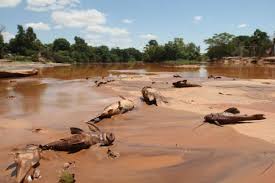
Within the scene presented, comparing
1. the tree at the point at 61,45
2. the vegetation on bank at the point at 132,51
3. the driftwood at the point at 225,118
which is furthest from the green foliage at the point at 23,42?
the driftwood at the point at 225,118

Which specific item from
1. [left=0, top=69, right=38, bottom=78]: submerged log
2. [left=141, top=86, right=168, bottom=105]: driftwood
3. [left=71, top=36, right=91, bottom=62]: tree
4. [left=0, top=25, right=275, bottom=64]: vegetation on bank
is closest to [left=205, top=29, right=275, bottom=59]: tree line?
[left=0, top=25, right=275, bottom=64]: vegetation on bank

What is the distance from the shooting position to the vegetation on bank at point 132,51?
3295 inches

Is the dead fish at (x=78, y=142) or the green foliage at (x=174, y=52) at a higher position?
the green foliage at (x=174, y=52)

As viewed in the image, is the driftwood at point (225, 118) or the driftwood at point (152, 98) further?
the driftwood at point (152, 98)

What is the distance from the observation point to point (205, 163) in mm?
6363

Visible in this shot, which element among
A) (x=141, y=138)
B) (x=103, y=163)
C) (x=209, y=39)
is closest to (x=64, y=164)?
(x=103, y=163)

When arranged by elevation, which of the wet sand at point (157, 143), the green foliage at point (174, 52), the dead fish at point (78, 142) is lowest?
the wet sand at point (157, 143)

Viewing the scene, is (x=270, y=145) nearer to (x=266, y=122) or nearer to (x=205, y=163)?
(x=205, y=163)

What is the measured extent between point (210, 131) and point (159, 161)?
2.54 m

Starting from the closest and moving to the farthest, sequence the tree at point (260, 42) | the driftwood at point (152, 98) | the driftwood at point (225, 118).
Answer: the driftwood at point (225, 118)
the driftwood at point (152, 98)
the tree at point (260, 42)

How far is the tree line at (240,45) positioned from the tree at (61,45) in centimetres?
4342

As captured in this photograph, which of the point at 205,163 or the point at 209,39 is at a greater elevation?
the point at 209,39

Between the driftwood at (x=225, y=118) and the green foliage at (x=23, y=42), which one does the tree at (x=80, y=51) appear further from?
the driftwood at (x=225, y=118)

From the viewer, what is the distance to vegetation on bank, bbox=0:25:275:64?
8369cm
